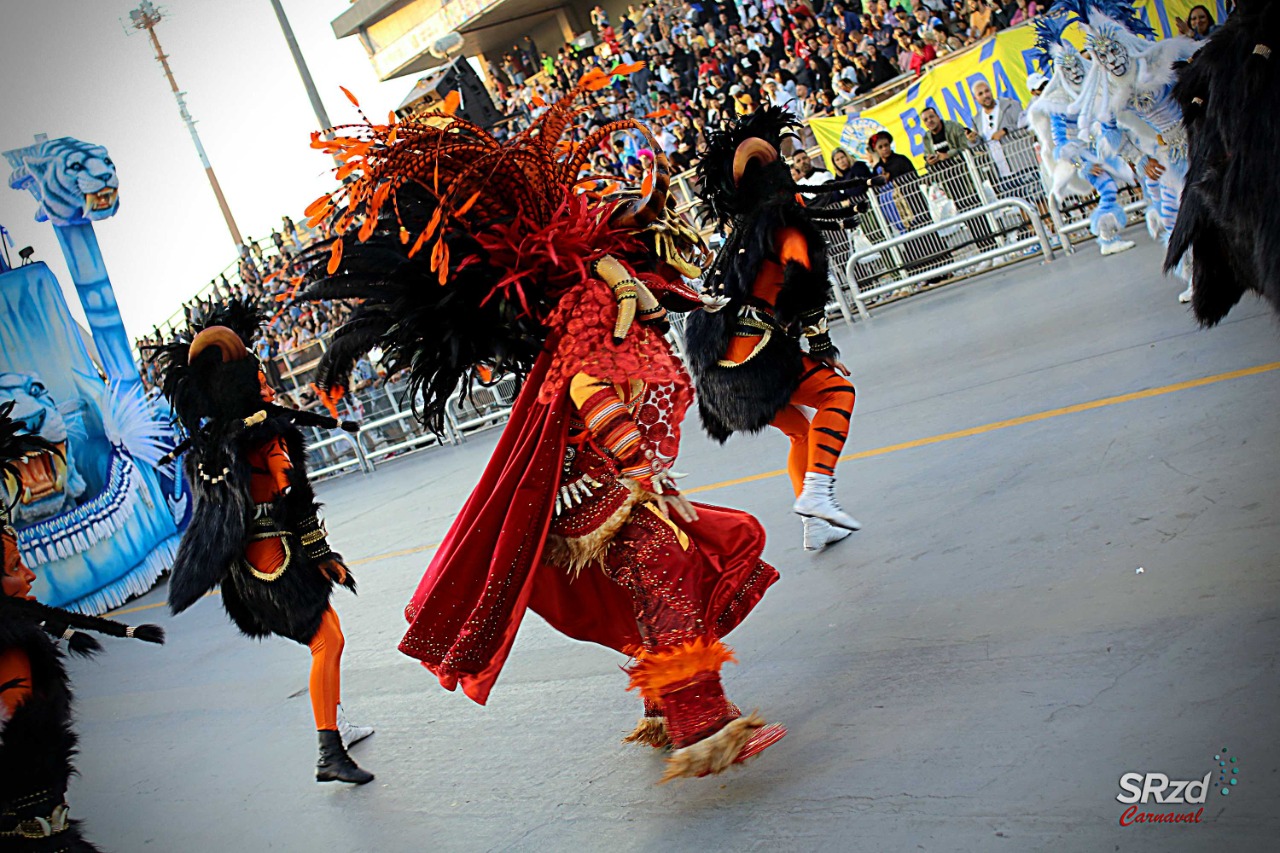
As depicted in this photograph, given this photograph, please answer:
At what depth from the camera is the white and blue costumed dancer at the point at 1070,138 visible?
8.39 m

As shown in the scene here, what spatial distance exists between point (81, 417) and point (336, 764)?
8672mm

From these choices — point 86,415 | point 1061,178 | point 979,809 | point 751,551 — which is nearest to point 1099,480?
point 751,551

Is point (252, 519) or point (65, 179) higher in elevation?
point (65, 179)

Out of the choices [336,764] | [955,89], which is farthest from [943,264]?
[336,764]

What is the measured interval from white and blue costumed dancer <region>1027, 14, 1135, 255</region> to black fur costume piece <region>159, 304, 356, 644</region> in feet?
19.9

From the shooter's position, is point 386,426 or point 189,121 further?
point 189,121

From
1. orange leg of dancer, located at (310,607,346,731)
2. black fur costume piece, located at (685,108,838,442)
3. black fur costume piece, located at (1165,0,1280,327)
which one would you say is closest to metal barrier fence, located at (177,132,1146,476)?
black fur costume piece, located at (685,108,838,442)

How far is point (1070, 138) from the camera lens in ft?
30.7

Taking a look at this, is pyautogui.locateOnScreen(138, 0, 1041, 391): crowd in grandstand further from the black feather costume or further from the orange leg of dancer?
the black feather costume

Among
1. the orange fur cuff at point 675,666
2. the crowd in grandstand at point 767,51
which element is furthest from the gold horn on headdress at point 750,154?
the crowd in grandstand at point 767,51

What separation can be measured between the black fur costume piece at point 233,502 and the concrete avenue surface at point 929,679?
0.85 m

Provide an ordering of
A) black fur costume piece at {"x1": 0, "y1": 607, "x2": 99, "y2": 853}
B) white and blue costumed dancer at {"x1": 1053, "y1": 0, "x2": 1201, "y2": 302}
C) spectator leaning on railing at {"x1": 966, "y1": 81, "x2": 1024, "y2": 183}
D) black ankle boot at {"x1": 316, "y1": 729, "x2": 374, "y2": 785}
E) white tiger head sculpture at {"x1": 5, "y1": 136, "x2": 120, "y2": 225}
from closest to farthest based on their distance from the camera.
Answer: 1. black fur costume piece at {"x1": 0, "y1": 607, "x2": 99, "y2": 853}
2. black ankle boot at {"x1": 316, "y1": 729, "x2": 374, "y2": 785}
3. white and blue costumed dancer at {"x1": 1053, "y1": 0, "x2": 1201, "y2": 302}
4. spectator leaning on railing at {"x1": 966, "y1": 81, "x2": 1024, "y2": 183}
5. white tiger head sculpture at {"x1": 5, "y1": 136, "x2": 120, "y2": 225}

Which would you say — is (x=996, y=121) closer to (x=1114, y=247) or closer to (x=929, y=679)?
(x=1114, y=247)

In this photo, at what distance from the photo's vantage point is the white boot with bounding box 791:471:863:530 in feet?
18.3
